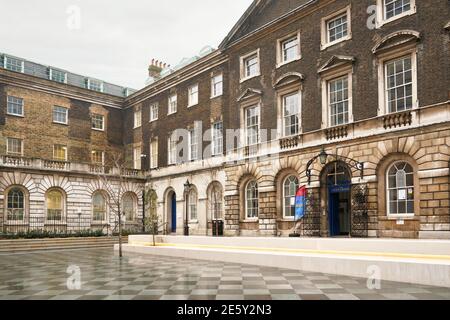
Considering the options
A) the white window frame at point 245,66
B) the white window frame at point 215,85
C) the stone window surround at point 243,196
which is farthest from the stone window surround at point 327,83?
the white window frame at point 215,85

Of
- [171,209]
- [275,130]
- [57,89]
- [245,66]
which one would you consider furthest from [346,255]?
[57,89]

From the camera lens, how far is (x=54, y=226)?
97.8 ft

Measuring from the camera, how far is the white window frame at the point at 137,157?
36.6 meters

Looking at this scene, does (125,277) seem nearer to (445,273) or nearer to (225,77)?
(445,273)

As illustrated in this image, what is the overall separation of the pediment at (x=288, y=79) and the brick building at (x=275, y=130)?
0.08 meters

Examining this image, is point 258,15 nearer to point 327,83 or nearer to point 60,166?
point 327,83

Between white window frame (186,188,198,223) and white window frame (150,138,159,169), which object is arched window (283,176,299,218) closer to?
white window frame (186,188,198,223)

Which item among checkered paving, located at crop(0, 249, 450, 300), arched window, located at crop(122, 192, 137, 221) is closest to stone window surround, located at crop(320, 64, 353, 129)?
checkered paving, located at crop(0, 249, 450, 300)

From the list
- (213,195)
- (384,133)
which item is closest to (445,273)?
(384,133)

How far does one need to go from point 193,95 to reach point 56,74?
46.7ft

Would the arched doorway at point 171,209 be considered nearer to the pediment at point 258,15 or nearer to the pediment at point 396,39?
the pediment at point 258,15

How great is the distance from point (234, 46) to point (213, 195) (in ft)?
31.5

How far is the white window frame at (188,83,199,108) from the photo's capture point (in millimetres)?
30909

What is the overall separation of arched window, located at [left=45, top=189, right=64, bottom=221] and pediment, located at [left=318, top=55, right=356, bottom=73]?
Result: 2030cm
